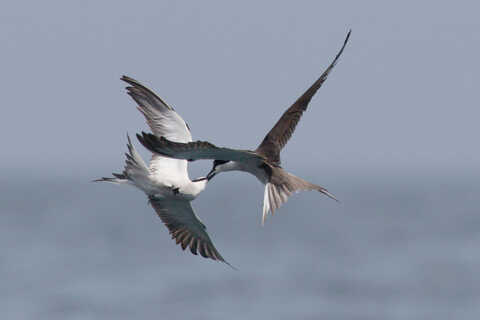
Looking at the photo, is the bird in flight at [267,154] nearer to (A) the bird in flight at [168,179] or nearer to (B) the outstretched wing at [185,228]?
(A) the bird in flight at [168,179]

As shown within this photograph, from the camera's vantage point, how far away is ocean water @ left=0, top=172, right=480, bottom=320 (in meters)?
54.2

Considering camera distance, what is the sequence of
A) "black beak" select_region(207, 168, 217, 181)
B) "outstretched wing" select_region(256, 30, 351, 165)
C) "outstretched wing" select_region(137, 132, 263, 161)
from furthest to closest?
"outstretched wing" select_region(256, 30, 351, 165) → "black beak" select_region(207, 168, 217, 181) → "outstretched wing" select_region(137, 132, 263, 161)

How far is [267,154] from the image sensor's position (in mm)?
20812

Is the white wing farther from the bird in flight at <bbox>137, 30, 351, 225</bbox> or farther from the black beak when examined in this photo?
the black beak

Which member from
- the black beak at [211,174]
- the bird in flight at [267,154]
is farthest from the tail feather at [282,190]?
the black beak at [211,174]

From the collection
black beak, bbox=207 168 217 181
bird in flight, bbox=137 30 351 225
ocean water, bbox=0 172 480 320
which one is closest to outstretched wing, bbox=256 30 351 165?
bird in flight, bbox=137 30 351 225

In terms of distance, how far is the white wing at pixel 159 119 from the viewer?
66.7 ft

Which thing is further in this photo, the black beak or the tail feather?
the black beak

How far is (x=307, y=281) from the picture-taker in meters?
62.0

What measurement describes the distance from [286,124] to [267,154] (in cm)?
162

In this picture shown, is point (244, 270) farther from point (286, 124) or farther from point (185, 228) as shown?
point (185, 228)

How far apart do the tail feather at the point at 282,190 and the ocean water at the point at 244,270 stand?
33.8 meters

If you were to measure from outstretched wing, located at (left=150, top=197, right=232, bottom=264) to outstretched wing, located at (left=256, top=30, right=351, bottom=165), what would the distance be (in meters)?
2.22

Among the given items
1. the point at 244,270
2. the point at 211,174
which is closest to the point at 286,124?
the point at 211,174
